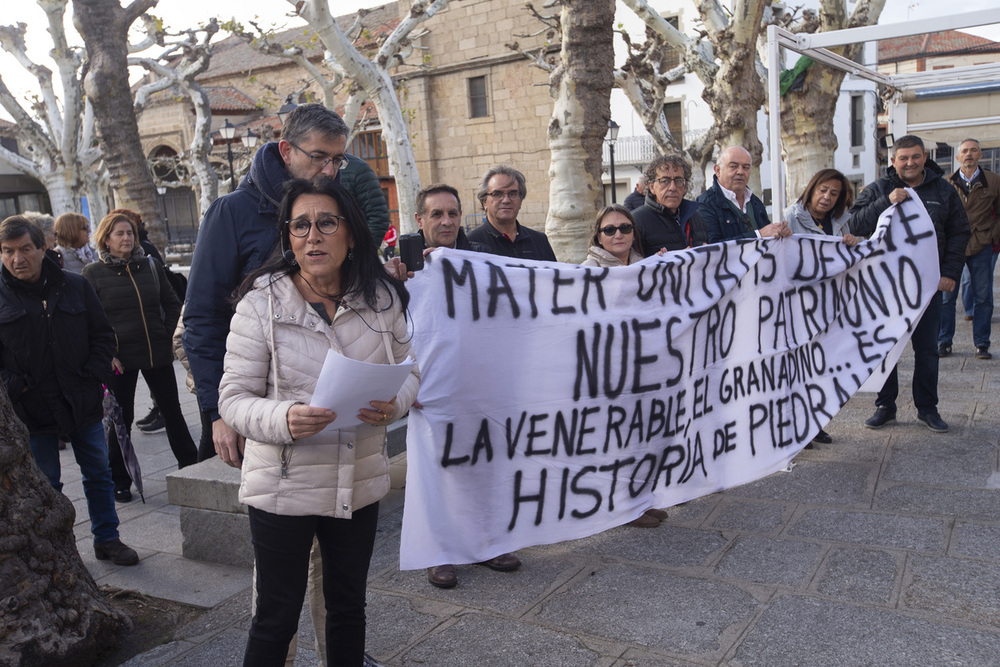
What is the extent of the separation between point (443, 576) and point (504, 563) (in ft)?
0.96

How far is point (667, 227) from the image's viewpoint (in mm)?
4977

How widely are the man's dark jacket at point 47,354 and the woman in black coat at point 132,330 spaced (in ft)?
3.50

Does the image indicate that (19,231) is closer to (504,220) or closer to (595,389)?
(504,220)

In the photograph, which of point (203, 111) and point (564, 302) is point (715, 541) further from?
point (203, 111)

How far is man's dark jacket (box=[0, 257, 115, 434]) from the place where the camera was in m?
4.16

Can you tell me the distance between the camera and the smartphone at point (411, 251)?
339 cm

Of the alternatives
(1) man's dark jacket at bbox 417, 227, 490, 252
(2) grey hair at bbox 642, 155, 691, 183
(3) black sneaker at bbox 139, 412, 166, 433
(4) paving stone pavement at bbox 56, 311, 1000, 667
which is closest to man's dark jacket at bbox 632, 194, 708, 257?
(2) grey hair at bbox 642, 155, 691, 183

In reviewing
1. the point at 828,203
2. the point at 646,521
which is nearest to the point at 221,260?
the point at 646,521

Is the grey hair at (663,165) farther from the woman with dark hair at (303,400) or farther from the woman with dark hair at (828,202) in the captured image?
the woman with dark hair at (303,400)

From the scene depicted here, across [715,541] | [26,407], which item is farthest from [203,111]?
[715,541]

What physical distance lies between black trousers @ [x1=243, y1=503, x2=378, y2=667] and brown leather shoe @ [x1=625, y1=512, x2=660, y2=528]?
6.65ft

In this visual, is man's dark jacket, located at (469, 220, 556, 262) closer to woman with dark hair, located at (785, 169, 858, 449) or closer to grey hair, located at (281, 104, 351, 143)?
grey hair, located at (281, 104, 351, 143)

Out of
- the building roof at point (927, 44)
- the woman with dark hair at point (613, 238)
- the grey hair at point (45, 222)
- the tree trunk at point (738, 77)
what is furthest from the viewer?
the building roof at point (927, 44)

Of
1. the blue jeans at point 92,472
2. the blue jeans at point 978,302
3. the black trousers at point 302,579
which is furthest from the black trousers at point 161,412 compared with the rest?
the blue jeans at point 978,302
